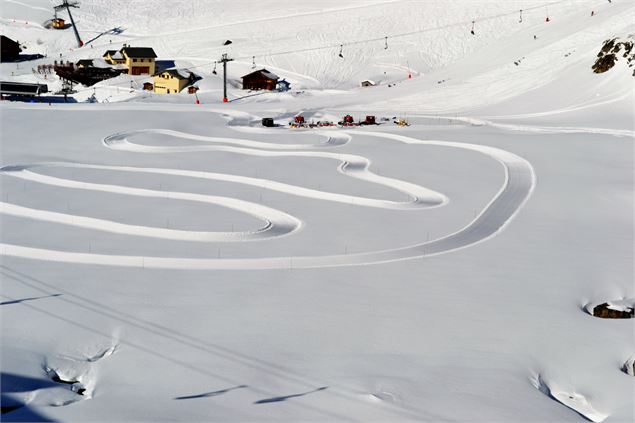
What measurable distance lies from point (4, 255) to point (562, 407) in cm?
1928

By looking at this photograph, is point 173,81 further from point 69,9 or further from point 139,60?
point 69,9

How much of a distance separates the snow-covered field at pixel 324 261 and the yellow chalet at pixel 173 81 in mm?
20967

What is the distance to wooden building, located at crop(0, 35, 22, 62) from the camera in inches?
4323

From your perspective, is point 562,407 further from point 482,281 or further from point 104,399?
point 104,399

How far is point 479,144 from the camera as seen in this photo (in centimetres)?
4325

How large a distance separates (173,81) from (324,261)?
63.6m

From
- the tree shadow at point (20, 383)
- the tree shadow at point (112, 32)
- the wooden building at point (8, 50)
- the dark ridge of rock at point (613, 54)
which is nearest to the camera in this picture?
the tree shadow at point (20, 383)

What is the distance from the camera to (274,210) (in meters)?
30.4

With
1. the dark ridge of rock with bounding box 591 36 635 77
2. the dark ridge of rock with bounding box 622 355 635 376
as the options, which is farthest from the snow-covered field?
the dark ridge of rock with bounding box 591 36 635 77

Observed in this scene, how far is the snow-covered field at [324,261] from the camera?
15.7m

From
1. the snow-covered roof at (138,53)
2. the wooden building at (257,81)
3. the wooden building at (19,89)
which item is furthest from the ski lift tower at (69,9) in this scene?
the wooden building at (257,81)

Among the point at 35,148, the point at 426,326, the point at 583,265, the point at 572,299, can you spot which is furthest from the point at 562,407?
the point at 35,148

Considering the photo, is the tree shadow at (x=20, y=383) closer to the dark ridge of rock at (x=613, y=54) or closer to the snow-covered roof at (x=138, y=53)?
the dark ridge of rock at (x=613, y=54)

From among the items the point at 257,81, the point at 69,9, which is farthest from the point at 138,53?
the point at 69,9
